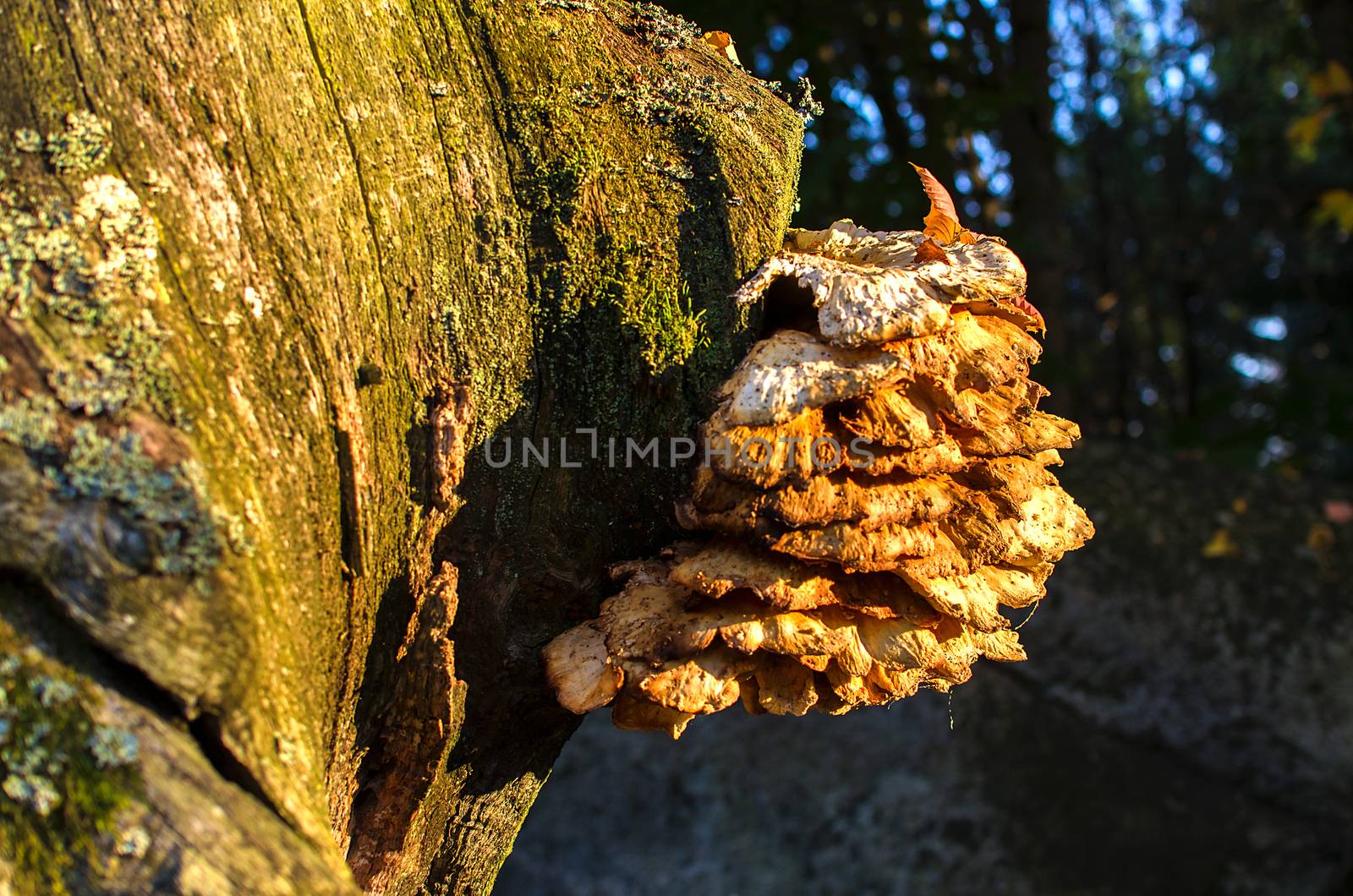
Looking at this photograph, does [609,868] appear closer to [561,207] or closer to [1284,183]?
[561,207]

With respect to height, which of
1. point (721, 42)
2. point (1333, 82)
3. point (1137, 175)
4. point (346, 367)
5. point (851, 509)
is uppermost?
point (1137, 175)

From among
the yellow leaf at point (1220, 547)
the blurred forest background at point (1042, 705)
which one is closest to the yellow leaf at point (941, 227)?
the blurred forest background at point (1042, 705)

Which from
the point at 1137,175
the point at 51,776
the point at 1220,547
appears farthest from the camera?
the point at 1137,175

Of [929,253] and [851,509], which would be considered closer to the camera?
[851,509]

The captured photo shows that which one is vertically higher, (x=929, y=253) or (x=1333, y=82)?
(x=1333, y=82)

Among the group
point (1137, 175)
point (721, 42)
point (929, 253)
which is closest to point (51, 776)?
point (929, 253)

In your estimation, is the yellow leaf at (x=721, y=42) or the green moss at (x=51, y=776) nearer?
the green moss at (x=51, y=776)

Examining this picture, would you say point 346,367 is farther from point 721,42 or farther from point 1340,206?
point 1340,206

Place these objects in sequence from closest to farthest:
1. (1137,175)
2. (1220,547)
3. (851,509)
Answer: (851,509), (1220,547), (1137,175)

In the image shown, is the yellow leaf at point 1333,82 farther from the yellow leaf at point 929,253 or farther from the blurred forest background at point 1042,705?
the yellow leaf at point 929,253
